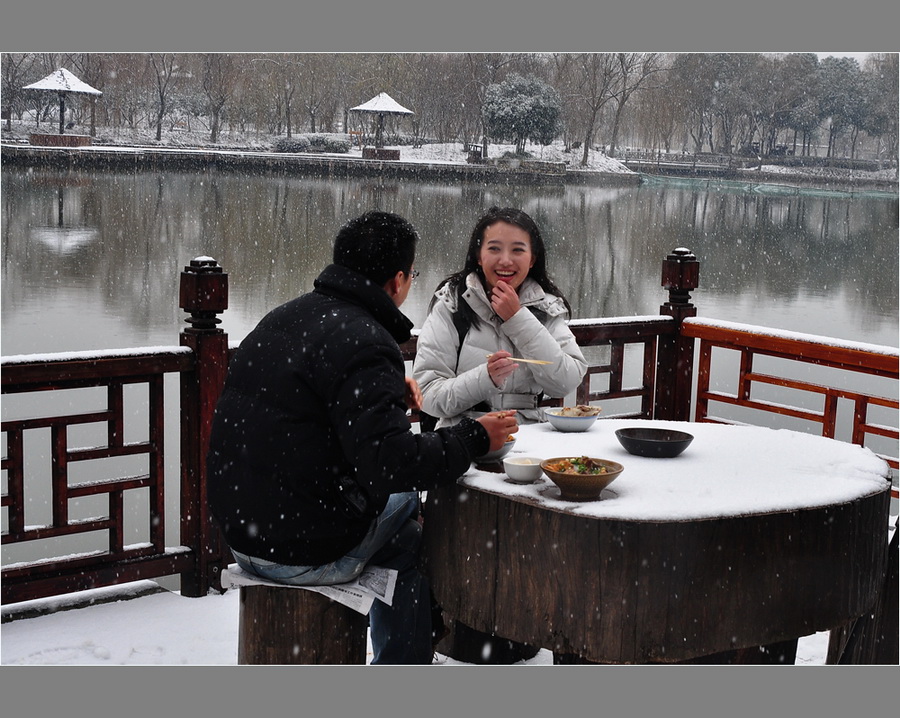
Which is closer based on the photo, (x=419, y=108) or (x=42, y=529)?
(x=42, y=529)

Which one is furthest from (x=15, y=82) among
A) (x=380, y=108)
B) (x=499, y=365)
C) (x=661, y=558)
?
(x=661, y=558)

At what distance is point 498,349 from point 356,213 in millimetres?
15797

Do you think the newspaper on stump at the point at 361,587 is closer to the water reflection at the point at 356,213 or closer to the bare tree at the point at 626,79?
the water reflection at the point at 356,213

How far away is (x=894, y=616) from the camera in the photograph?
209cm

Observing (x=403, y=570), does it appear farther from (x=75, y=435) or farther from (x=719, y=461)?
(x=75, y=435)

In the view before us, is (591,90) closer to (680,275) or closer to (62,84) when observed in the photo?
(62,84)

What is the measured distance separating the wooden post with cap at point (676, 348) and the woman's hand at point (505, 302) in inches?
69.1

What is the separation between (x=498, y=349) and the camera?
255 cm

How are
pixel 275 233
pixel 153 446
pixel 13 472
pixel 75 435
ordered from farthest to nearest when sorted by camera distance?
pixel 275 233
pixel 75 435
pixel 153 446
pixel 13 472

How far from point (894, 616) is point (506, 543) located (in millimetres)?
903

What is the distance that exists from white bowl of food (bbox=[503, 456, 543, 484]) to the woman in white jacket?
0.51 meters

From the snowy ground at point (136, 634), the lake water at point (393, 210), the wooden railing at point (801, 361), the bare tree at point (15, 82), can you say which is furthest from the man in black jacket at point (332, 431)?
the lake water at point (393, 210)

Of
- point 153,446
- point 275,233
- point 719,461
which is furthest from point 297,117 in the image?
point 719,461

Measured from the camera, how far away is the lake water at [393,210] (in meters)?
18.1
